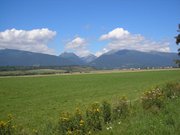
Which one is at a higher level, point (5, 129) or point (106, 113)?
point (106, 113)

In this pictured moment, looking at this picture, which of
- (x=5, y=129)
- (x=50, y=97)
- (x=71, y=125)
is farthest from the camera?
(x=50, y=97)

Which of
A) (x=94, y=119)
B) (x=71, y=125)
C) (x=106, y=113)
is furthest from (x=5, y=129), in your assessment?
(x=106, y=113)

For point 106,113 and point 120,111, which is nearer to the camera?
point 106,113

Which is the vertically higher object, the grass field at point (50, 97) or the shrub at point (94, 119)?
the shrub at point (94, 119)

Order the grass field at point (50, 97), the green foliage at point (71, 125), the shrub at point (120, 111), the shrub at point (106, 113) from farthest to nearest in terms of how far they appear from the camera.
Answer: the grass field at point (50, 97)
the shrub at point (120, 111)
the shrub at point (106, 113)
the green foliage at point (71, 125)

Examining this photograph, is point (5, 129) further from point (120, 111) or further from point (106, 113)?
point (120, 111)

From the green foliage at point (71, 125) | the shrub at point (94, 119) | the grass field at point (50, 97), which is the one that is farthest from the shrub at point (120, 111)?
the grass field at point (50, 97)

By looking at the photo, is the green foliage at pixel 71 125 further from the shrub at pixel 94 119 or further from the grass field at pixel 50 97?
the grass field at pixel 50 97

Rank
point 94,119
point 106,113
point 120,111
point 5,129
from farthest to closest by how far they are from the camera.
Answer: point 120,111 < point 106,113 < point 94,119 < point 5,129

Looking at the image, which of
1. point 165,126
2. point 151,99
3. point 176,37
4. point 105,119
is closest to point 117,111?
point 105,119

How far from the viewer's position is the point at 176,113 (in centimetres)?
1182

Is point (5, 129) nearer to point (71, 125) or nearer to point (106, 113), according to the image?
point (71, 125)

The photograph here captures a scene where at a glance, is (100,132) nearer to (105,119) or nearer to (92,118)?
(92,118)

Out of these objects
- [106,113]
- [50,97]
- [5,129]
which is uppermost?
[106,113]
